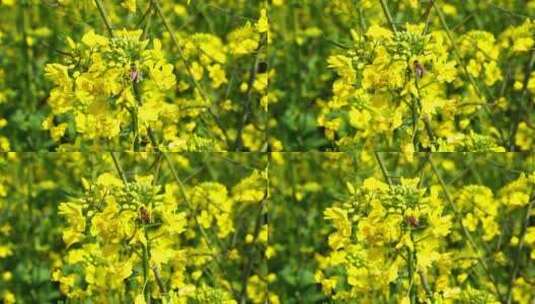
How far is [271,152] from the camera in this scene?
518 centimetres

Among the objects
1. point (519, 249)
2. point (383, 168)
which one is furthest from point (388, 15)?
point (519, 249)

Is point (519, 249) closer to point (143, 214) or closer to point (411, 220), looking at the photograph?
point (411, 220)

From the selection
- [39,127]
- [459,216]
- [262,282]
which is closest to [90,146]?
[39,127]

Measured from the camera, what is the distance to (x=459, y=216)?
5219 millimetres

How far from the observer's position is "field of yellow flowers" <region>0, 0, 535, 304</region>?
509 centimetres

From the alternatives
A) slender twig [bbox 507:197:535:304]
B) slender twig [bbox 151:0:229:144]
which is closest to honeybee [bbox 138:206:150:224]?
slender twig [bbox 151:0:229:144]

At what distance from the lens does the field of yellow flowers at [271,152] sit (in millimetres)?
5094

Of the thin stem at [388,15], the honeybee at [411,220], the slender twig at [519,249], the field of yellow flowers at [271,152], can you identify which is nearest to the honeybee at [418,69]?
the field of yellow flowers at [271,152]

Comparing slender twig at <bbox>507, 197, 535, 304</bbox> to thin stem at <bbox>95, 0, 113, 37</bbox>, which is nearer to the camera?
thin stem at <bbox>95, 0, 113, 37</bbox>

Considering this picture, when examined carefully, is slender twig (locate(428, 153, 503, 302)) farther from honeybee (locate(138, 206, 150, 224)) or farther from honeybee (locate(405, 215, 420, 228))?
honeybee (locate(138, 206, 150, 224))

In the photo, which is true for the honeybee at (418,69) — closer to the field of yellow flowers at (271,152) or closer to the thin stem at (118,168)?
the field of yellow flowers at (271,152)

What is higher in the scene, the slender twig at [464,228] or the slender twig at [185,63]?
the slender twig at [185,63]

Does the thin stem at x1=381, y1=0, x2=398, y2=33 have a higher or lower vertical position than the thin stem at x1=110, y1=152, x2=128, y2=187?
higher

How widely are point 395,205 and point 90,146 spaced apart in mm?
936
